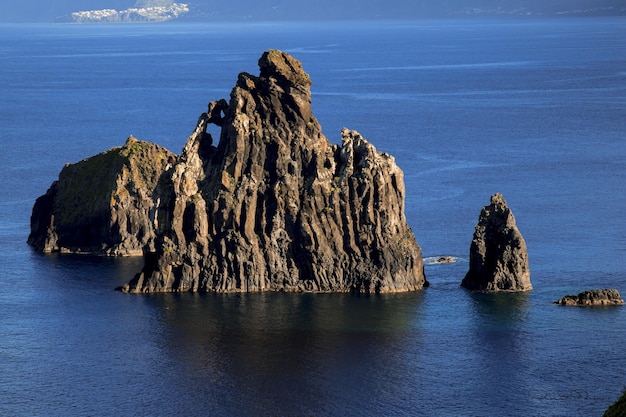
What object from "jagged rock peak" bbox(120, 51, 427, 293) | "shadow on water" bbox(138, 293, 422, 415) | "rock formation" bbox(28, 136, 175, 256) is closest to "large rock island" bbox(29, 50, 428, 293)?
"jagged rock peak" bbox(120, 51, 427, 293)

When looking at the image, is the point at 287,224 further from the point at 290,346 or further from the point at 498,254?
Result: the point at 498,254

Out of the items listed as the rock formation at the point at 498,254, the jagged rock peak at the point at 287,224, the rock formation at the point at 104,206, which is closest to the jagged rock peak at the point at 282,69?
the jagged rock peak at the point at 287,224

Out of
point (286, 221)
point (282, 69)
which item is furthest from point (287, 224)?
point (282, 69)

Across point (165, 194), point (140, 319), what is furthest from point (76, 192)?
point (140, 319)

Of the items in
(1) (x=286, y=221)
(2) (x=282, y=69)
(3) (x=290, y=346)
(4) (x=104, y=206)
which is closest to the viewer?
(3) (x=290, y=346)

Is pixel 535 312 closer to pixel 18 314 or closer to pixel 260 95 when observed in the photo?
pixel 260 95

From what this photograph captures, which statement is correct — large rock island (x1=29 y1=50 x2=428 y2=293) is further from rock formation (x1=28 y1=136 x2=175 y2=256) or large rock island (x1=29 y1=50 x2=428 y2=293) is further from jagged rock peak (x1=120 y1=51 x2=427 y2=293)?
rock formation (x1=28 y1=136 x2=175 y2=256)
